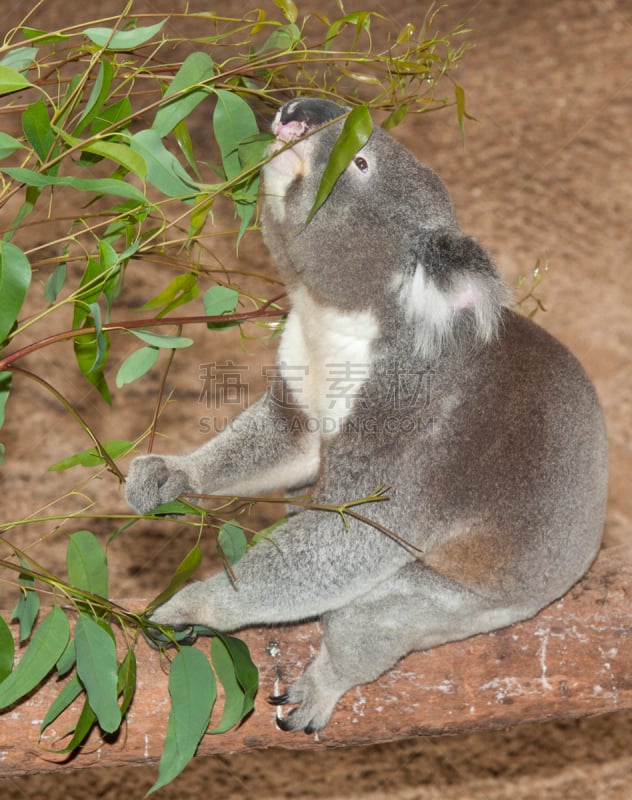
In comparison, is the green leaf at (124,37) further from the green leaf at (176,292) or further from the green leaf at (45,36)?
the green leaf at (176,292)

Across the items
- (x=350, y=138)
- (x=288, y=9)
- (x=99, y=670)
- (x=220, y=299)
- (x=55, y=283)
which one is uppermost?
(x=288, y=9)

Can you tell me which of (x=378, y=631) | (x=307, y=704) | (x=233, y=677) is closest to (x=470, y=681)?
(x=378, y=631)

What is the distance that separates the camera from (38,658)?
6.43 feet

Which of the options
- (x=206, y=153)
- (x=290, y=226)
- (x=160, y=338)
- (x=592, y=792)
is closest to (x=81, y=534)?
(x=160, y=338)

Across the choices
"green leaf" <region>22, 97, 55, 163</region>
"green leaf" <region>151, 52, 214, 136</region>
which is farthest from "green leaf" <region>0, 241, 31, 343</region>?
"green leaf" <region>151, 52, 214, 136</region>

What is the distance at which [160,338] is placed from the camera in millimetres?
Result: 1967

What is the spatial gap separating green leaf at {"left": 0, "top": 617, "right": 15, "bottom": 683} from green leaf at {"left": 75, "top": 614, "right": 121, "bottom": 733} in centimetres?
15

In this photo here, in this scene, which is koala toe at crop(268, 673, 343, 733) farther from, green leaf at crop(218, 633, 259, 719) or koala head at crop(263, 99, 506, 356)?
koala head at crop(263, 99, 506, 356)

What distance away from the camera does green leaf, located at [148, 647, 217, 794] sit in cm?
210

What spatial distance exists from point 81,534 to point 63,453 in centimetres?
284

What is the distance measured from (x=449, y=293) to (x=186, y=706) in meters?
1.23

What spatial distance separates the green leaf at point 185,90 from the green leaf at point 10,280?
1.55 ft

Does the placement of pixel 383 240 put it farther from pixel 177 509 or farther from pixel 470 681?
pixel 470 681

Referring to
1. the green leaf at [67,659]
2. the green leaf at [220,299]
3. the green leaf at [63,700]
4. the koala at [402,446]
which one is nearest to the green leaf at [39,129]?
the koala at [402,446]
